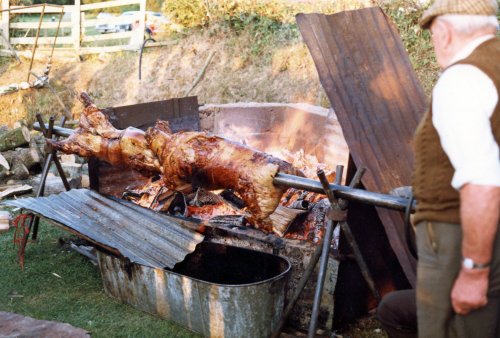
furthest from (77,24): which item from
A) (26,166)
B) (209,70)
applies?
(26,166)

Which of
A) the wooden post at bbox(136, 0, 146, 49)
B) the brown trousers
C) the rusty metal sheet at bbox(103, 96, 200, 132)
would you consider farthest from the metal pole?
the wooden post at bbox(136, 0, 146, 49)

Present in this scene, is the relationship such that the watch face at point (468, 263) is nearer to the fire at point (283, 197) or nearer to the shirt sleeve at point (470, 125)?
the shirt sleeve at point (470, 125)

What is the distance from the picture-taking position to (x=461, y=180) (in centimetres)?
210

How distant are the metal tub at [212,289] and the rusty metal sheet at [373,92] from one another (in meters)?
0.99

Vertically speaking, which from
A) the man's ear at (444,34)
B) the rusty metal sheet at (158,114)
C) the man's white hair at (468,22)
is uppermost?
the man's white hair at (468,22)

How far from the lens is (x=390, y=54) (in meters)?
4.06

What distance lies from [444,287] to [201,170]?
2.41 m

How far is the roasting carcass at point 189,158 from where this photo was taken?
398cm

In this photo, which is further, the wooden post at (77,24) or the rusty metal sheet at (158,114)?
the wooden post at (77,24)

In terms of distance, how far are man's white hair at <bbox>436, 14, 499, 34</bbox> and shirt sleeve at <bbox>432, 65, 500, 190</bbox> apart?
221 millimetres

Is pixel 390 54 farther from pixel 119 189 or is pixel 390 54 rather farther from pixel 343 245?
pixel 119 189

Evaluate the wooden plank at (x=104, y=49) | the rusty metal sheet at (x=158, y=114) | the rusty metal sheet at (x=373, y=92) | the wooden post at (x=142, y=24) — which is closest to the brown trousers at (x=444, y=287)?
the rusty metal sheet at (x=373, y=92)

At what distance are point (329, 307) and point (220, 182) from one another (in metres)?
1.29

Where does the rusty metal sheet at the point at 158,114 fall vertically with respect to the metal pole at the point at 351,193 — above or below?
above
